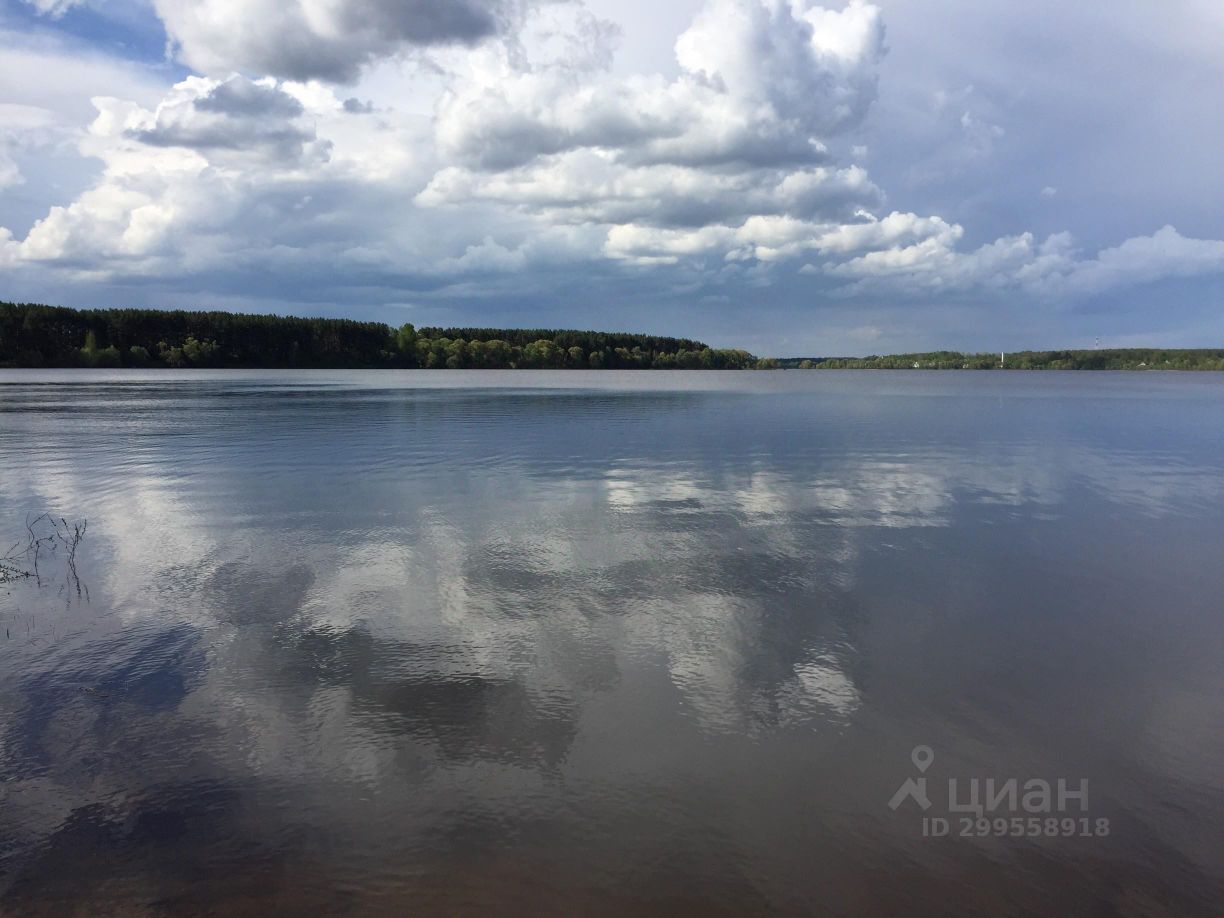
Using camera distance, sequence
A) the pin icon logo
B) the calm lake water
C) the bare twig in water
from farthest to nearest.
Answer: the bare twig in water → the pin icon logo → the calm lake water

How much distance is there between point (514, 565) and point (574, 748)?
8.83 meters

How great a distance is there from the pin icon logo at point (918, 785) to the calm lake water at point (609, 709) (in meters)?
0.06

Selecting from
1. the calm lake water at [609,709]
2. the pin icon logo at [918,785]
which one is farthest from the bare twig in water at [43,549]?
the pin icon logo at [918,785]

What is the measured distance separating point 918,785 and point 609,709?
13.1ft

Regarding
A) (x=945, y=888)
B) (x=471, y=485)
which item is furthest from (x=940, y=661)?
(x=471, y=485)

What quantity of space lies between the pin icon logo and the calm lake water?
6cm

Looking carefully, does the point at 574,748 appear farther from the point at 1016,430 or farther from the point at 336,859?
the point at 1016,430

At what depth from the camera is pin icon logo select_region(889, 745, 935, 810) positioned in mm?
9039

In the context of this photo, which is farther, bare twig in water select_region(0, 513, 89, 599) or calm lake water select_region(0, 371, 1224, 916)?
bare twig in water select_region(0, 513, 89, 599)

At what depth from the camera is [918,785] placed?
30.7 ft

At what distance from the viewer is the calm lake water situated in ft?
25.5

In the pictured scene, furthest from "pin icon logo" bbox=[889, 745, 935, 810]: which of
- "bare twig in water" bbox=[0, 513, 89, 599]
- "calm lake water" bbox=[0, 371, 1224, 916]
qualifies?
"bare twig in water" bbox=[0, 513, 89, 599]

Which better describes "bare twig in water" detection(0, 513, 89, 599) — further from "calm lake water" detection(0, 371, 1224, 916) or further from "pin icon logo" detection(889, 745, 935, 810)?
"pin icon logo" detection(889, 745, 935, 810)

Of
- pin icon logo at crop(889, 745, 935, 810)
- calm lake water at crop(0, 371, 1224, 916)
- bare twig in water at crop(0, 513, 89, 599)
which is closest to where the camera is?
calm lake water at crop(0, 371, 1224, 916)
